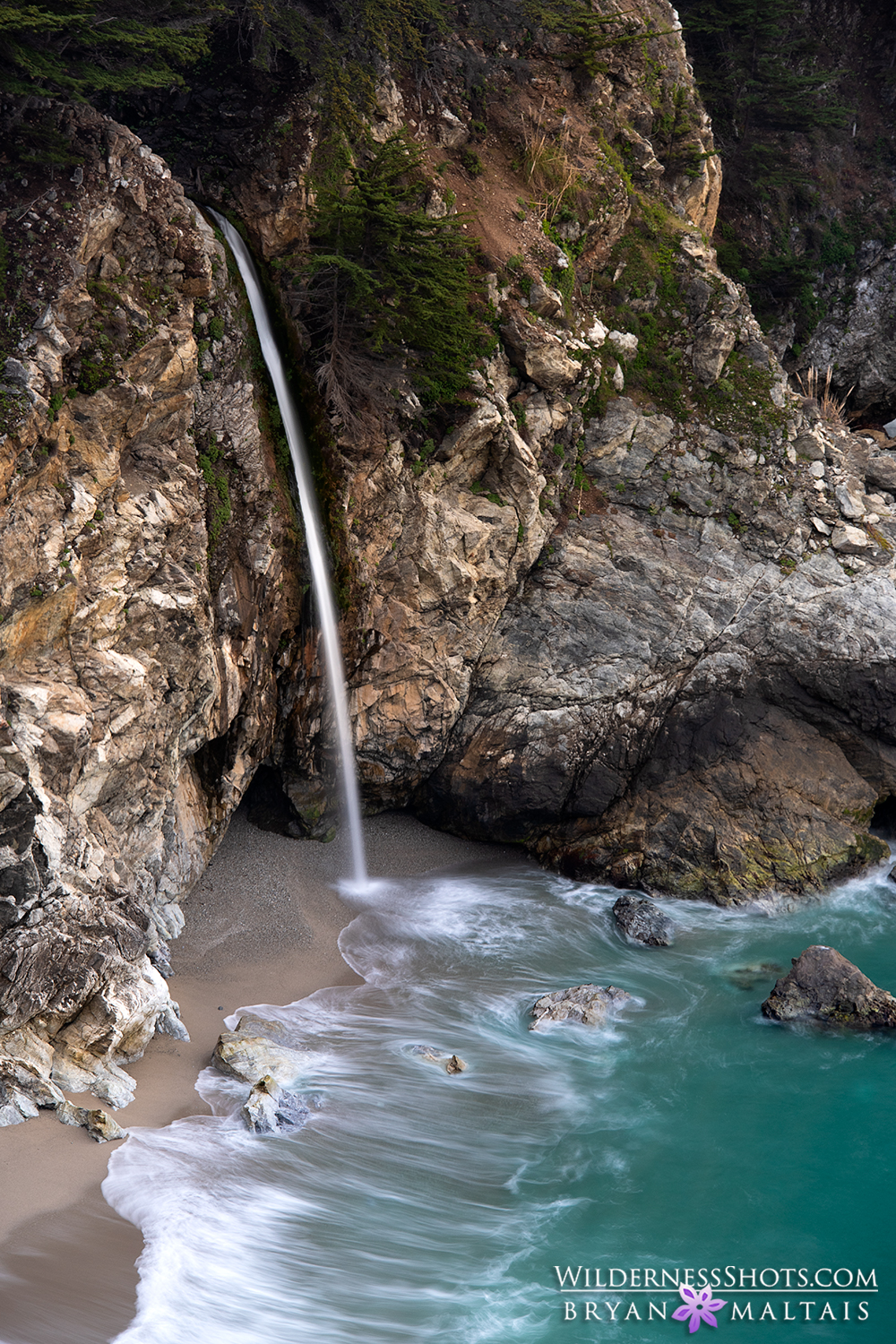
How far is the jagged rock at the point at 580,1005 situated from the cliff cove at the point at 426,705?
0.07 m

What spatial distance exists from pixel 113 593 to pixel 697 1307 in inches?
330

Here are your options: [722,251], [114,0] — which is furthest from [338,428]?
[722,251]

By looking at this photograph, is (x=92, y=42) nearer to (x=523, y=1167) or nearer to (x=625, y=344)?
(x=625, y=344)

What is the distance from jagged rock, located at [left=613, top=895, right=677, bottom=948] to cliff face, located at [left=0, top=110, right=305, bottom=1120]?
19.1ft

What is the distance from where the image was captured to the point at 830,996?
10.6m

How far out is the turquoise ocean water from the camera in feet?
22.2

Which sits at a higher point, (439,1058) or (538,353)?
(538,353)

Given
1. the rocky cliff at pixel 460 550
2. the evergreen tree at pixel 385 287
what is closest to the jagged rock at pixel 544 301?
the rocky cliff at pixel 460 550

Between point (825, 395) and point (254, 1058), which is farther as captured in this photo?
point (825, 395)

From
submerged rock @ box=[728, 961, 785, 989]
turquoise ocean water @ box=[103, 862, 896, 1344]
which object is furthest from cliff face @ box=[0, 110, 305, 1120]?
submerged rock @ box=[728, 961, 785, 989]

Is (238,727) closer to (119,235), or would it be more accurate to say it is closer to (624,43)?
(119,235)

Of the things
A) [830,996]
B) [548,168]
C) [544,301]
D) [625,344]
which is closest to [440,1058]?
[830,996]

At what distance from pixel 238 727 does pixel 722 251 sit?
17.1 m

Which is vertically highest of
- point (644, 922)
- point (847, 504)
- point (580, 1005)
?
point (847, 504)
